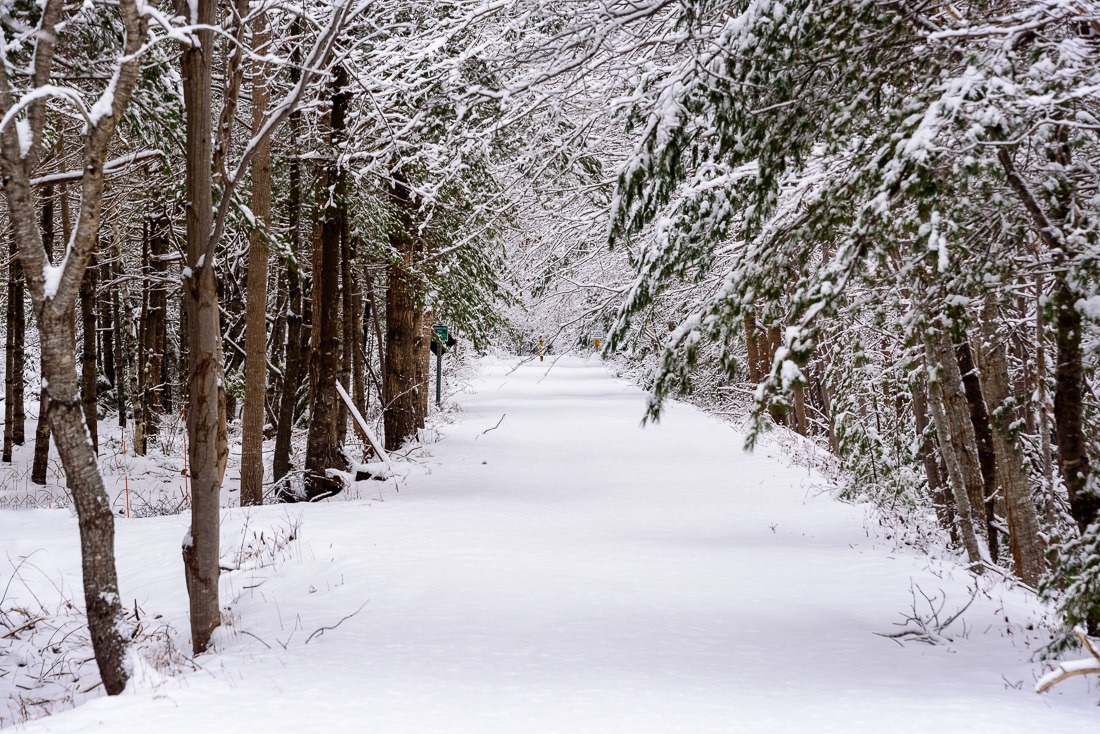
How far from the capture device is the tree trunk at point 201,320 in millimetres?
5566

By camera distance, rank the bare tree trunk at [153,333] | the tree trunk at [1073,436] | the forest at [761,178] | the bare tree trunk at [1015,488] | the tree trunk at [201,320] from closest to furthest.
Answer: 1. the forest at [761,178]
2. the tree trunk at [1073,436]
3. the tree trunk at [201,320]
4. the bare tree trunk at [1015,488]
5. the bare tree trunk at [153,333]

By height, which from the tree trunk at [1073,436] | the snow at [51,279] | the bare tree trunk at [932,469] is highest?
the snow at [51,279]

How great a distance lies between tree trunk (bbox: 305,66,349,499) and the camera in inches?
466

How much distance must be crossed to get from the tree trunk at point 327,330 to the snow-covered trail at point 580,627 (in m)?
1.14

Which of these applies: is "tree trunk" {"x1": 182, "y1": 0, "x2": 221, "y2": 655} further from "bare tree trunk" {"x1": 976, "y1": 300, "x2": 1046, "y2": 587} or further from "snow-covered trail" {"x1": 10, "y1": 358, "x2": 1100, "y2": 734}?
"bare tree trunk" {"x1": 976, "y1": 300, "x2": 1046, "y2": 587}

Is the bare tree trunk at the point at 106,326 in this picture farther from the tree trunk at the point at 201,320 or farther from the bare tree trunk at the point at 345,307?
the tree trunk at the point at 201,320

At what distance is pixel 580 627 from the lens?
622 centimetres

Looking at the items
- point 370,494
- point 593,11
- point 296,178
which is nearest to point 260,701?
point 593,11

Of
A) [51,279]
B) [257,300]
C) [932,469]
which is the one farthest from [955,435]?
[51,279]

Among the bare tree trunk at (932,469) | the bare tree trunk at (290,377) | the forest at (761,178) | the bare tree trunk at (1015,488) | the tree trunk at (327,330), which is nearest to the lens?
the forest at (761,178)

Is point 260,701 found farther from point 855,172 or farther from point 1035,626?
point 1035,626

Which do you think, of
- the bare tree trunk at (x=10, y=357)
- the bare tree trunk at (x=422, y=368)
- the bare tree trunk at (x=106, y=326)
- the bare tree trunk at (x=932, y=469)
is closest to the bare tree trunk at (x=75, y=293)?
the bare tree trunk at (x=932, y=469)

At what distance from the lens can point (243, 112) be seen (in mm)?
14234

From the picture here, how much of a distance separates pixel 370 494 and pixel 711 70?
27.8 ft
